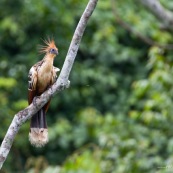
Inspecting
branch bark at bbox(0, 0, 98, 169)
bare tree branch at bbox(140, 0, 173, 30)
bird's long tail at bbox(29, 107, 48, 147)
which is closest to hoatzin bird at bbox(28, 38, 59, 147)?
bird's long tail at bbox(29, 107, 48, 147)

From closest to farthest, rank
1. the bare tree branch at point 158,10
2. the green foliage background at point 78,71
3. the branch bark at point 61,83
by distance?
the branch bark at point 61,83, the bare tree branch at point 158,10, the green foliage background at point 78,71

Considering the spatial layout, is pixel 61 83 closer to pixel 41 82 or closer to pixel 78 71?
pixel 41 82

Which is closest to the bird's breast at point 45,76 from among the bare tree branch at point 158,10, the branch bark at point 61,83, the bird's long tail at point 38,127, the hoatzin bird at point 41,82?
the hoatzin bird at point 41,82

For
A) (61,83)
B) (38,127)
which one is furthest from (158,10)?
(61,83)

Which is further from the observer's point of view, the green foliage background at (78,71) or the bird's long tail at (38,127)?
the green foliage background at (78,71)

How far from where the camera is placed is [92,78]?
9805 mm

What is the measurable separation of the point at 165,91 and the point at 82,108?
2.70 meters

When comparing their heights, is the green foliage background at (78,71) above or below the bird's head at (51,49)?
above

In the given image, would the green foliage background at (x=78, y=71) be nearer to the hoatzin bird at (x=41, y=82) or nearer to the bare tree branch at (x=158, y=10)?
the bare tree branch at (x=158, y=10)

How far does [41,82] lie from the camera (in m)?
4.89

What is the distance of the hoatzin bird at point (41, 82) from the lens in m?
4.88

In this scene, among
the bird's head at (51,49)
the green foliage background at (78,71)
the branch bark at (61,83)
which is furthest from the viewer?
the green foliage background at (78,71)

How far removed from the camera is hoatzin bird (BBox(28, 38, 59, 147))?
4.88 m

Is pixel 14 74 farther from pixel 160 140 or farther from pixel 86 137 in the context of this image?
pixel 160 140
